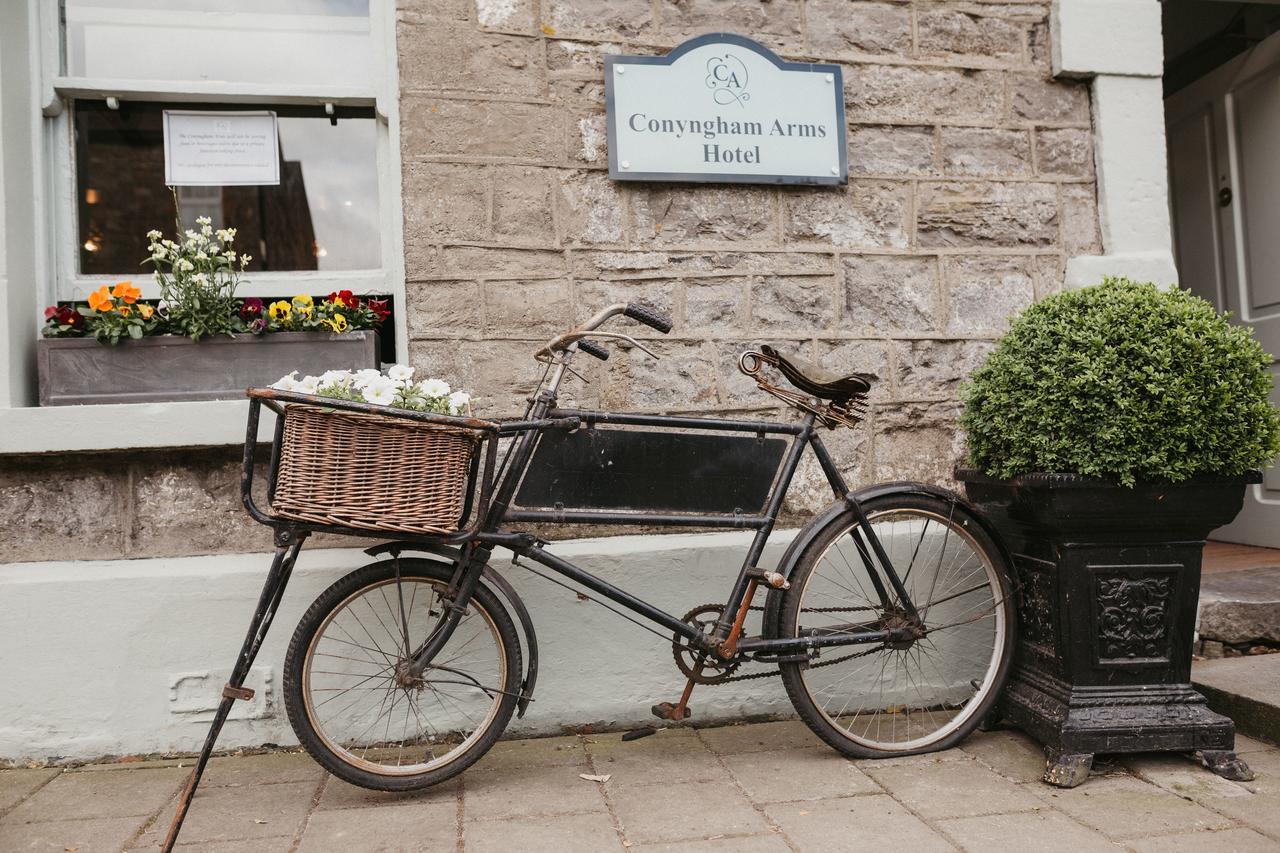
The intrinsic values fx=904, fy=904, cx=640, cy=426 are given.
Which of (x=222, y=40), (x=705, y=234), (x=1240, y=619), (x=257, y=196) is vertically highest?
(x=222, y=40)

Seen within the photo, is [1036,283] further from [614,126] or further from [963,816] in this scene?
[963,816]

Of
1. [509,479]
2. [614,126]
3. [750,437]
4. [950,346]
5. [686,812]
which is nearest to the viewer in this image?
[686,812]

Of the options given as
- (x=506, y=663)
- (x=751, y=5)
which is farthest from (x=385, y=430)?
(x=751, y=5)

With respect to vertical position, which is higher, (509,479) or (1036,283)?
(1036,283)

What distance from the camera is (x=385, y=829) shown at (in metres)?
2.50

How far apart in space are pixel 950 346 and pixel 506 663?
217 cm

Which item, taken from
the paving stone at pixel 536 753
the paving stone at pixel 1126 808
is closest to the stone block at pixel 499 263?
the paving stone at pixel 536 753

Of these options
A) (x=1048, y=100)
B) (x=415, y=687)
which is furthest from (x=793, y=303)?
(x=415, y=687)

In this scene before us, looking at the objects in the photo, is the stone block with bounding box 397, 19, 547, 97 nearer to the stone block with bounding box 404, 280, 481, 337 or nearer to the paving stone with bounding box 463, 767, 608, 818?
the stone block with bounding box 404, 280, 481, 337

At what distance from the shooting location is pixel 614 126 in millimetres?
3426

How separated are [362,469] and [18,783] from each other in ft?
5.50

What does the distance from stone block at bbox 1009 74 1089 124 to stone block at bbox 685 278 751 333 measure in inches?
55.4

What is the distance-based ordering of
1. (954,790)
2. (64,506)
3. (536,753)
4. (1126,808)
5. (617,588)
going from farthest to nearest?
(64,506) < (536,753) < (617,588) < (954,790) < (1126,808)

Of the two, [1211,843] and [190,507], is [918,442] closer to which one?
[1211,843]
